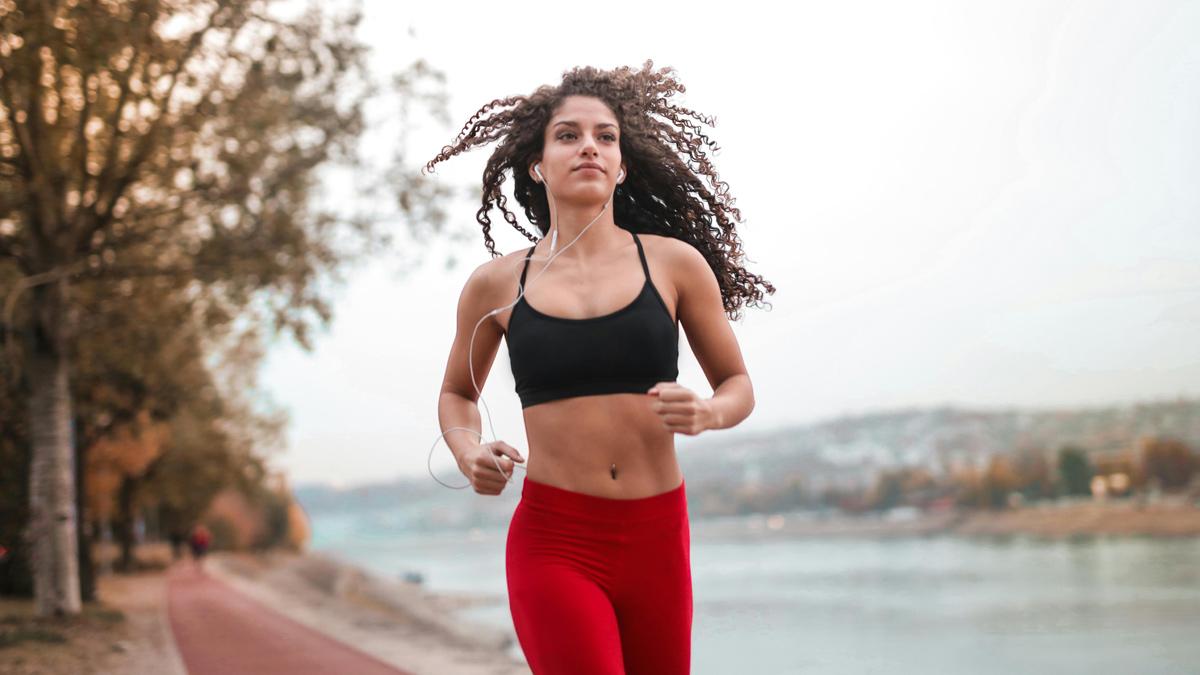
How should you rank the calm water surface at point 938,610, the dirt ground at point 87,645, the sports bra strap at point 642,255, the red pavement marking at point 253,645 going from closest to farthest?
the sports bra strap at point 642,255 < the dirt ground at point 87,645 < the red pavement marking at point 253,645 < the calm water surface at point 938,610

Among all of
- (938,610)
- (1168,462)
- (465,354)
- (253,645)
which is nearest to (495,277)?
(465,354)

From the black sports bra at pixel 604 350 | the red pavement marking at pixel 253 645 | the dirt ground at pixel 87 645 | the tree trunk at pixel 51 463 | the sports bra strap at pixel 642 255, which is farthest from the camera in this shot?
the tree trunk at pixel 51 463

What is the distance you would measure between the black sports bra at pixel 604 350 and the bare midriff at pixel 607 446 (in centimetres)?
4

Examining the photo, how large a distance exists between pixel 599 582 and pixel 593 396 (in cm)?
43

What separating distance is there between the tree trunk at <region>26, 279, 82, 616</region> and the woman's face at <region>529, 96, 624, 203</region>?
462 inches

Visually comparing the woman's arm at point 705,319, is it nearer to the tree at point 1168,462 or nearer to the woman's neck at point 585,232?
the woman's neck at point 585,232

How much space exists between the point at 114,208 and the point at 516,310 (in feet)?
40.1

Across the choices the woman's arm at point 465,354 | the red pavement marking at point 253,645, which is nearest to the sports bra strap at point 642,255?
the woman's arm at point 465,354

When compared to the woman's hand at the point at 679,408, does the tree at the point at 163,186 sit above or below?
above

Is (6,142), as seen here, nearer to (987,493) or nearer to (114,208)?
(114,208)

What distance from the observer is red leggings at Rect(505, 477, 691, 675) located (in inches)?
97.9

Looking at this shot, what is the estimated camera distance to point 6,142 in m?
12.4

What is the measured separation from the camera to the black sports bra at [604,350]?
2.61m

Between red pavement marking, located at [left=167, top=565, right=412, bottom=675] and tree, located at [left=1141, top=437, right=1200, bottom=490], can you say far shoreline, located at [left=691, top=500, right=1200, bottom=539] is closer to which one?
tree, located at [left=1141, top=437, right=1200, bottom=490]
